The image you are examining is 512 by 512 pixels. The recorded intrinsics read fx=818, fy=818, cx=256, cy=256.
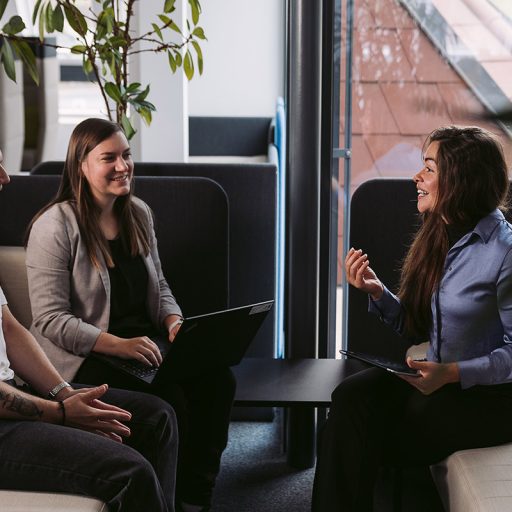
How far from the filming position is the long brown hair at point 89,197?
2.25 m

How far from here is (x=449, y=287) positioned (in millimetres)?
1875

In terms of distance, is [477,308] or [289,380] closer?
[477,308]

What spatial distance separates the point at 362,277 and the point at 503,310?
400 mm

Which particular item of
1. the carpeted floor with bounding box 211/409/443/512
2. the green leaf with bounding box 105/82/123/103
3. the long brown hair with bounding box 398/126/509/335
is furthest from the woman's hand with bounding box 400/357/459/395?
the green leaf with bounding box 105/82/123/103

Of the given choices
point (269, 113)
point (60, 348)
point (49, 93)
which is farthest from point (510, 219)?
point (269, 113)

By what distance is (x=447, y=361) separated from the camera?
6.13 ft

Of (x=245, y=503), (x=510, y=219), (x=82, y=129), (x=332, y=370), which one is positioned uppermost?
(x=82, y=129)

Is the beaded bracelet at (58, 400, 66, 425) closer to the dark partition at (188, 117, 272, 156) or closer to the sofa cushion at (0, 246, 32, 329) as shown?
the sofa cushion at (0, 246, 32, 329)

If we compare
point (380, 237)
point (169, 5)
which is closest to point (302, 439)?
point (380, 237)

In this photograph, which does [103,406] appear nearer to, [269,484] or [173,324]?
[173,324]

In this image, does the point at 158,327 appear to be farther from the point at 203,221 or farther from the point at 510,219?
the point at 510,219

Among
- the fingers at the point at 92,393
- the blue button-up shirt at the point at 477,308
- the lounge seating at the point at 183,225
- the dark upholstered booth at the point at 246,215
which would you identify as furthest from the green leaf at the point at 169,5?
the fingers at the point at 92,393

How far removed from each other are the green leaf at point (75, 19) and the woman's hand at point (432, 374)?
1.84 m

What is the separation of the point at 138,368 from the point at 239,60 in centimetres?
479
